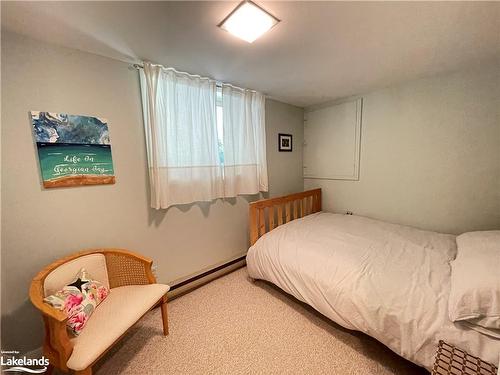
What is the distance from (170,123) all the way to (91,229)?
3.71ft

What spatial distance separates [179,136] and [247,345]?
190 cm

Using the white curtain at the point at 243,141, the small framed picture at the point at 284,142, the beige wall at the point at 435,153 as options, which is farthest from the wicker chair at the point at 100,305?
the beige wall at the point at 435,153

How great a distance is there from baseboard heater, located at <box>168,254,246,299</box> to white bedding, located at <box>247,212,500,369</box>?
0.47m

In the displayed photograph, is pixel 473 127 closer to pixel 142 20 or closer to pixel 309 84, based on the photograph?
pixel 309 84

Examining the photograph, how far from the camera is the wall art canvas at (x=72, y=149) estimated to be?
54.8 inches

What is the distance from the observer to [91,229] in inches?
63.8

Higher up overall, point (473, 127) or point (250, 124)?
point (250, 124)

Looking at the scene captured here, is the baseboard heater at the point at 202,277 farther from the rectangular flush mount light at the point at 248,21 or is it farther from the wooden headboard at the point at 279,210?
the rectangular flush mount light at the point at 248,21

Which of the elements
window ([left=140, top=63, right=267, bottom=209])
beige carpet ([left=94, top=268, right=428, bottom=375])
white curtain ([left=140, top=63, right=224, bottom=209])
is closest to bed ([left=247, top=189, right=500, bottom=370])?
beige carpet ([left=94, top=268, right=428, bottom=375])

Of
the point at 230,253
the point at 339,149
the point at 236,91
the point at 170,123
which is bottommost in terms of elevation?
the point at 230,253

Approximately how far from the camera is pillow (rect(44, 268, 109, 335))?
1173mm

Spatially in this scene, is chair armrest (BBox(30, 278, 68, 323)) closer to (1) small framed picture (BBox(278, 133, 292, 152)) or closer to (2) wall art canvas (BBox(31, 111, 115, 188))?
(2) wall art canvas (BBox(31, 111, 115, 188))

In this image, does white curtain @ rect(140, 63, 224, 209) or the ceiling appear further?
white curtain @ rect(140, 63, 224, 209)

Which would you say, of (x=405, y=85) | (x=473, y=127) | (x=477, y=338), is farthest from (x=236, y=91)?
(x=477, y=338)
